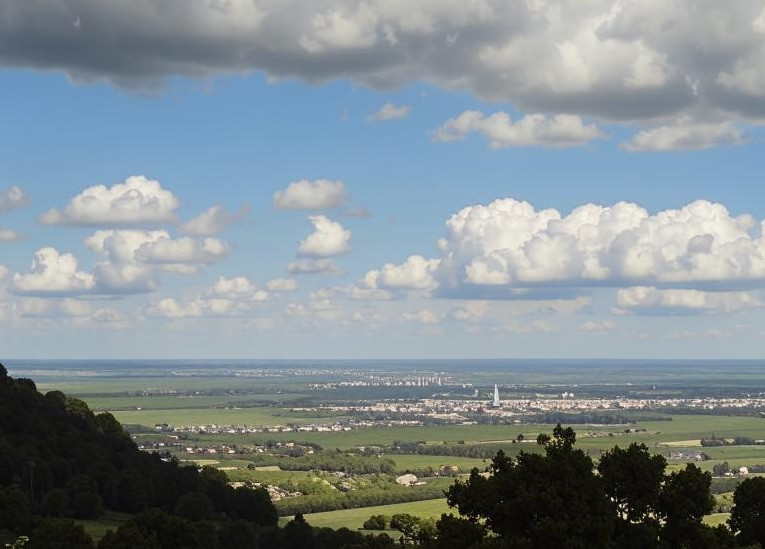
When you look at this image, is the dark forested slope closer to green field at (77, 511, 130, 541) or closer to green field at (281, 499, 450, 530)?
green field at (77, 511, 130, 541)

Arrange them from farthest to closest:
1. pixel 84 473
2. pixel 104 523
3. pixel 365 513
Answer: pixel 365 513
pixel 84 473
pixel 104 523

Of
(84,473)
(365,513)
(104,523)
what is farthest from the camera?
(365,513)

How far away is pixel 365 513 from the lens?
166250mm

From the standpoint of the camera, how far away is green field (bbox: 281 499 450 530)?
15150 cm

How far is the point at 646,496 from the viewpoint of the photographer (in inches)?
2309

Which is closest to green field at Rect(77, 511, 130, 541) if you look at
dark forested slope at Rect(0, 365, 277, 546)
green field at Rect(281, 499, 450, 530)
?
dark forested slope at Rect(0, 365, 277, 546)

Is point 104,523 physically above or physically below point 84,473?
below

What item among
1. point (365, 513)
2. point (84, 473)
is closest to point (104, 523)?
point (84, 473)

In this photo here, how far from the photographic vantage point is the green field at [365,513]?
151500mm

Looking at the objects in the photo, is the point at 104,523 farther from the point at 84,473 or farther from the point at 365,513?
the point at 365,513

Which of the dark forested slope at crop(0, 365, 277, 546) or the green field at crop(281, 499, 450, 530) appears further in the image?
the green field at crop(281, 499, 450, 530)

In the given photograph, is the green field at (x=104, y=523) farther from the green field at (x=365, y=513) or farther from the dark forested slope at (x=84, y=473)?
the green field at (x=365, y=513)

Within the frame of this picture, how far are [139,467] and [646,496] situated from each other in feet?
300

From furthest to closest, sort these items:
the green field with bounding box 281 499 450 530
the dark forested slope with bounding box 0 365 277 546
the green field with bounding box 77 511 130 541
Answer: the green field with bounding box 281 499 450 530 < the dark forested slope with bounding box 0 365 277 546 < the green field with bounding box 77 511 130 541
